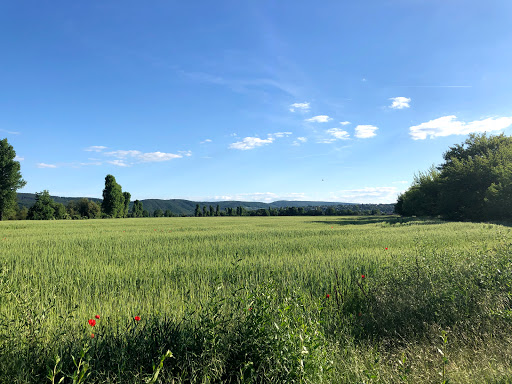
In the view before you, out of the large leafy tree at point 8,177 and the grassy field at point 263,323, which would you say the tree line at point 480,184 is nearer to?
the grassy field at point 263,323

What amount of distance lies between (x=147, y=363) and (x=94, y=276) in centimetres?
457

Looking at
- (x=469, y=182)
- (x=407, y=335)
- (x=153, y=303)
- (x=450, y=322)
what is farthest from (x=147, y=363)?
(x=469, y=182)

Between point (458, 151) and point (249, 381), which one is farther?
point (458, 151)

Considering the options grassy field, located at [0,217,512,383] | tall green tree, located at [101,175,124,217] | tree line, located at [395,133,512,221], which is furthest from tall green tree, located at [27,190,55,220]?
tree line, located at [395,133,512,221]

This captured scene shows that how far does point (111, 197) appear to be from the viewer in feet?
241

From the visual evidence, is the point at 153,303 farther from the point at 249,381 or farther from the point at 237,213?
the point at 237,213

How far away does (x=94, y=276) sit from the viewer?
22.4 feet

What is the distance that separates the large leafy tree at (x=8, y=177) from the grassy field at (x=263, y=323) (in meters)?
56.9

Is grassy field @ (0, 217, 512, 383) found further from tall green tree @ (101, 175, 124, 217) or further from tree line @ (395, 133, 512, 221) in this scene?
tall green tree @ (101, 175, 124, 217)

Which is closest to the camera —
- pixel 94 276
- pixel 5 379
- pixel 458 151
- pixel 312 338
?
pixel 5 379

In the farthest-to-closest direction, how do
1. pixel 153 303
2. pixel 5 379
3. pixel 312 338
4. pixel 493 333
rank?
pixel 153 303 < pixel 493 333 < pixel 312 338 < pixel 5 379

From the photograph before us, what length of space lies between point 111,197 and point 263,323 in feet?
262

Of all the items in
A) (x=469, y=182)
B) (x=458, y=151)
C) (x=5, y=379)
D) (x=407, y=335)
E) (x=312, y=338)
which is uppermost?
(x=458, y=151)

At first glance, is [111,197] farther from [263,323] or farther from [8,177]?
[263,323]
